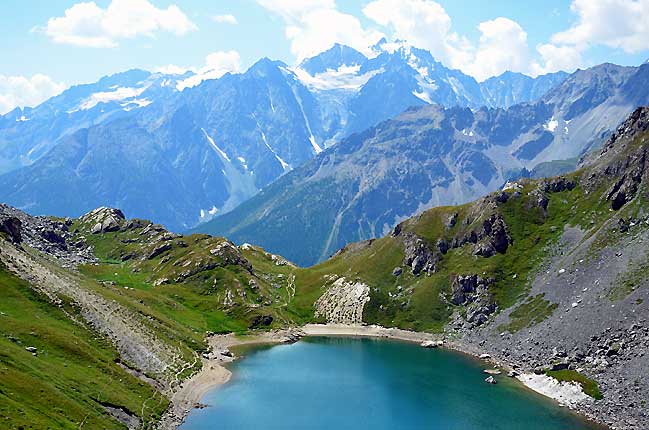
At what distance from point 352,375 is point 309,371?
1307cm

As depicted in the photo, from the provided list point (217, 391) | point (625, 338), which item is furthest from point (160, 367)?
point (625, 338)

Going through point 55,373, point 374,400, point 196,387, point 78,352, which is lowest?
point 374,400

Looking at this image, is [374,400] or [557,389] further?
[374,400]

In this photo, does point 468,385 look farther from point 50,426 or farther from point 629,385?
point 50,426

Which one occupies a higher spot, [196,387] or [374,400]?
[196,387]

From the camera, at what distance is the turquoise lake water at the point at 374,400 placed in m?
138

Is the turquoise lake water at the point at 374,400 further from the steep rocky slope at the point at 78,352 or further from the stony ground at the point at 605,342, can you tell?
the steep rocky slope at the point at 78,352

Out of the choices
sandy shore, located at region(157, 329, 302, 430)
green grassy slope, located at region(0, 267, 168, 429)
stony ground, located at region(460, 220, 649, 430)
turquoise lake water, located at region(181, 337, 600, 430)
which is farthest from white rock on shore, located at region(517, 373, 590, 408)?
green grassy slope, located at region(0, 267, 168, 429)

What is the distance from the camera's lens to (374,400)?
15962 cm

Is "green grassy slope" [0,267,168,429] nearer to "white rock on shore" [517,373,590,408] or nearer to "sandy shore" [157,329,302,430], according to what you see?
"sandy shore" [157,329,302,430]

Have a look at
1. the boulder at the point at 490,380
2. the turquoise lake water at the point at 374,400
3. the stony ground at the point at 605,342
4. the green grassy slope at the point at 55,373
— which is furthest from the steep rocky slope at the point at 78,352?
the stony ground at the point at 605,342

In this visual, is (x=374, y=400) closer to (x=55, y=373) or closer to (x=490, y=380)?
(x=490, y=380)

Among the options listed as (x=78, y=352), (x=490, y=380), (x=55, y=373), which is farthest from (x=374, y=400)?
(x=55, y=373)

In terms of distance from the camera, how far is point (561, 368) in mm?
165375
